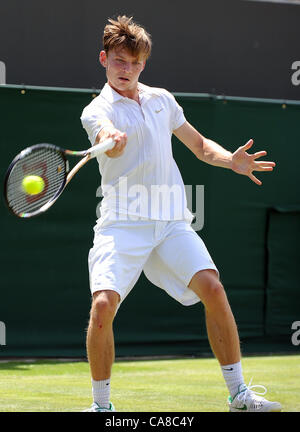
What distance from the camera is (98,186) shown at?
7457mm

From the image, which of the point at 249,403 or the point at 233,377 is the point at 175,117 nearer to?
the point at 233,377

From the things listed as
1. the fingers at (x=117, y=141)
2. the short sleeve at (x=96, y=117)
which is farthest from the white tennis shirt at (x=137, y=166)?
the fingers at (x=117, y=141)

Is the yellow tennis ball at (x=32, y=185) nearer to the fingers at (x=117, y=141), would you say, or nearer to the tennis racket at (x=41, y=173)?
the tennis racket at (x=41, y=173)

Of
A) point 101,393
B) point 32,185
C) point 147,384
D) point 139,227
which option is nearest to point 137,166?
point 139,227

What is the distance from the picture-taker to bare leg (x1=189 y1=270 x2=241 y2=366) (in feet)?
13.9

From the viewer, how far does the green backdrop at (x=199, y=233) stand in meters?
7.27

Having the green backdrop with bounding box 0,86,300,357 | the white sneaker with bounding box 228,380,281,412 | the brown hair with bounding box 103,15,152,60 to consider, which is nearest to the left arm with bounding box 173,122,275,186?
the brown hair with bounding box 103,15,152,60

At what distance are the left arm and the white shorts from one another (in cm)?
37

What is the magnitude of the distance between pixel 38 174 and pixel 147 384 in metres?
2.12

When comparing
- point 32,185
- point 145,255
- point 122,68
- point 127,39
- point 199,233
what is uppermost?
point 127,39

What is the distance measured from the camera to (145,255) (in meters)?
4.30

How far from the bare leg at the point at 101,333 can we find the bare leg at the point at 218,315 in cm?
40
